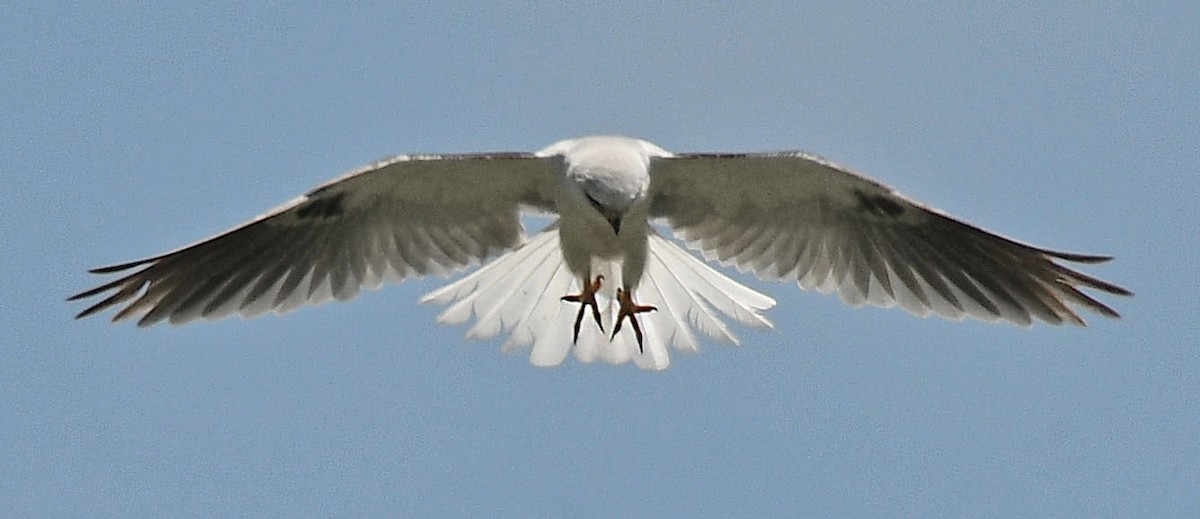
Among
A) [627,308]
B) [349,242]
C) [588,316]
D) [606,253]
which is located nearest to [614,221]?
[606,253]

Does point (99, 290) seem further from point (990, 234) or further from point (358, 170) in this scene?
point (990, 234)

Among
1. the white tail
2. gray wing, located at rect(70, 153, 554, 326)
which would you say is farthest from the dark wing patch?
gray wing, located at rect(70, 153, 554, 326)

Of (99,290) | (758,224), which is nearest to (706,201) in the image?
(758,224)

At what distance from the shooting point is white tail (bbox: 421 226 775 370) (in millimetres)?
7906

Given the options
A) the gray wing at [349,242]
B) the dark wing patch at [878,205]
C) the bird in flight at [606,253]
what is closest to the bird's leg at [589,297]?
the bird in flight at [606,253]

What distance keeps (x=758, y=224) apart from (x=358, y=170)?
1787 mm

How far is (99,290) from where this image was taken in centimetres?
714

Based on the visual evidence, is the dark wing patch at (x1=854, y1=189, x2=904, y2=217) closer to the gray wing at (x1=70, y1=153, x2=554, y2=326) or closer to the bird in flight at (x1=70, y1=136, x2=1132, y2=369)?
the bird in flight at (x1=70, y1=136, x2=1132, y2=369)

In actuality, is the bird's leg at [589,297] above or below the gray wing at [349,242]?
below

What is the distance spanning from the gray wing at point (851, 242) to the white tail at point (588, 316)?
19 cm

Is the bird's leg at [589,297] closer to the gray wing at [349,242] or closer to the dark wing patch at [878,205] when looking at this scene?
the gray wing at [349,242]

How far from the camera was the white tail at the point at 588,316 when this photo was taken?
311 inches

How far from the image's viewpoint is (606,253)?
7.59 m

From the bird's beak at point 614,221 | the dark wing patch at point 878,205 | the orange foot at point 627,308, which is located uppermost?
the dark wing patch at point 878,205
